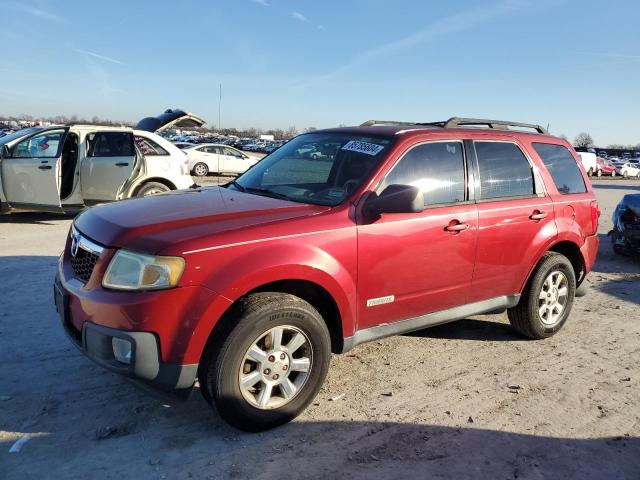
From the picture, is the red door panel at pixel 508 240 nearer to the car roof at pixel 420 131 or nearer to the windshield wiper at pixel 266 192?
Result: the car roof at pixel 420 131

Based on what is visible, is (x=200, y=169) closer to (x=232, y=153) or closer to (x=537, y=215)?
(x=232, y=153)

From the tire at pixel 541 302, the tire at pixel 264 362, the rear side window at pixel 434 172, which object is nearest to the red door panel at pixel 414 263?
the rear side window at pixel 434 172

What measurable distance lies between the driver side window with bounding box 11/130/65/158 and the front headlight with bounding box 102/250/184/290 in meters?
7.42

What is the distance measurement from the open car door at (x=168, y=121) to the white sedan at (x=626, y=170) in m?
47.8

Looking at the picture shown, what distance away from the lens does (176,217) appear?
3.16 m

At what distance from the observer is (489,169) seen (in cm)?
433

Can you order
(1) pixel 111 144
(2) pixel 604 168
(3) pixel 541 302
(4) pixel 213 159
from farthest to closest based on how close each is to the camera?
(2) pixel 604 168, (4) pixel 213 159, (1) pixel 111 144, (3) pixel 541 302

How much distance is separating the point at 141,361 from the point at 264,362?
70cm

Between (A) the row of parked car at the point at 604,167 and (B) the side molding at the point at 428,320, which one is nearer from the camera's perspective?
(B) the side molding at the point at 428,320

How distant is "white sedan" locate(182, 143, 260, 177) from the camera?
76.3ft

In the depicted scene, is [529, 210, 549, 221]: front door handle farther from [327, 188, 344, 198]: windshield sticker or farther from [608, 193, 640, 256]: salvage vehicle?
[608, 193, 640, 256]: salvage vehicle

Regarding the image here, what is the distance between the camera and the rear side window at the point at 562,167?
489 cm

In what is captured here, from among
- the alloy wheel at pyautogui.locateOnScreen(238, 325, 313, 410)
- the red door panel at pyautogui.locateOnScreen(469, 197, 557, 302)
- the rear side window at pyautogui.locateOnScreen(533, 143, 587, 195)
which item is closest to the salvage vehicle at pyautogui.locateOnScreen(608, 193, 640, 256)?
the rear side window at pyautogui.locateOnScreen(533, 143, 587, 195)

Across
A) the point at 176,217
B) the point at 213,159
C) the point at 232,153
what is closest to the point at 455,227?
the point at 176,217
